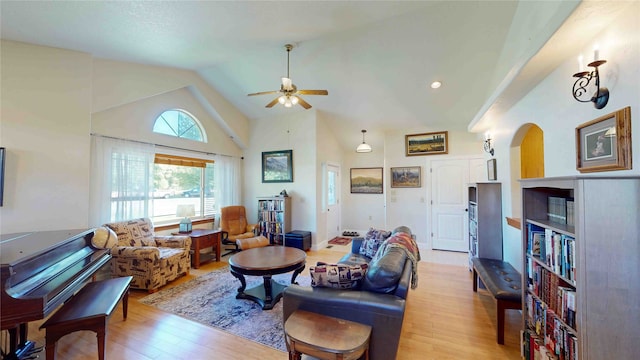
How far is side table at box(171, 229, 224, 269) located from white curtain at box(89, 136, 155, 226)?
89 centimetres

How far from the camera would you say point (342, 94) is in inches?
186

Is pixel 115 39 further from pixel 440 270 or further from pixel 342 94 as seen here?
pixel 440 270

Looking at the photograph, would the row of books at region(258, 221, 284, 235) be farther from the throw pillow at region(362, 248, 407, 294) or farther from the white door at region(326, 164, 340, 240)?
the throw pillow at region(362, 248, 407, 294)

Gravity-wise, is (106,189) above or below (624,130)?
below

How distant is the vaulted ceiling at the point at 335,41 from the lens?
2402 millimetres

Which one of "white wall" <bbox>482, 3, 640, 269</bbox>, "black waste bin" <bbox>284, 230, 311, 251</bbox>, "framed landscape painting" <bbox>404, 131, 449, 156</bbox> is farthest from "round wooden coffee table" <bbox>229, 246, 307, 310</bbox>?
"framed landscape painting" <bbox>404, 131, 449, 156</bbox>

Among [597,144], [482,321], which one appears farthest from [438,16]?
[482,321]

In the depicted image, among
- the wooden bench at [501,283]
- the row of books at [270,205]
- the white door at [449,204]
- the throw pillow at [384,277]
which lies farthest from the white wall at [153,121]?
the wooden bench at [501,283]

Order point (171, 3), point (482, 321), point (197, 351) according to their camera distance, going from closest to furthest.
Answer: point (197, 351) < point (171, 3) < point (482, 321)

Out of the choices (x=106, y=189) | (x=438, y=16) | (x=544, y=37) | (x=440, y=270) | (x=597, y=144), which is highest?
(x=438, y=16)

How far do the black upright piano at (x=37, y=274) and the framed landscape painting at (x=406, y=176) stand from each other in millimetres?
5329

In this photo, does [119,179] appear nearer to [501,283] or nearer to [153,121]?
[153,121]

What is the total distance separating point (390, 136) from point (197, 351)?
5370mm

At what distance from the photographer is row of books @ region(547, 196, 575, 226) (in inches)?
64.0
